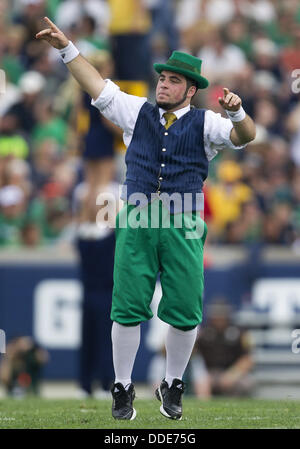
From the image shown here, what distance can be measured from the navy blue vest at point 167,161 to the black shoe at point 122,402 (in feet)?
3.28

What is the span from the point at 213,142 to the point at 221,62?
9.56m

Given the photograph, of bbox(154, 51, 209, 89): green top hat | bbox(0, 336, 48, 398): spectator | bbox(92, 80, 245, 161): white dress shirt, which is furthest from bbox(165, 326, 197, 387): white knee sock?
bbox(0, 336, 48, 398): spectator

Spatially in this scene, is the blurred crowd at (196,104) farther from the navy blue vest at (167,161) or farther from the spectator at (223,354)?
the navy blue vest at (167,161)

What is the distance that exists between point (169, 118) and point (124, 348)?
127 cm

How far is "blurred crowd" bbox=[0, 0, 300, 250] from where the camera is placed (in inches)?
538

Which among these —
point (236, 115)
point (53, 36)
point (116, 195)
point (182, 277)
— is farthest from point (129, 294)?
point (116, 195)

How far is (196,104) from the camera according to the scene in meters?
14.6

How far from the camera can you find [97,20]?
17.0m

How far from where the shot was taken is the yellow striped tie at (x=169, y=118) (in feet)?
22.9

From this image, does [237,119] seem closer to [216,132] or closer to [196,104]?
[216,132]

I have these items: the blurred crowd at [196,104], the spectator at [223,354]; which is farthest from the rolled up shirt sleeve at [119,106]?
the spectator at [223,354]
